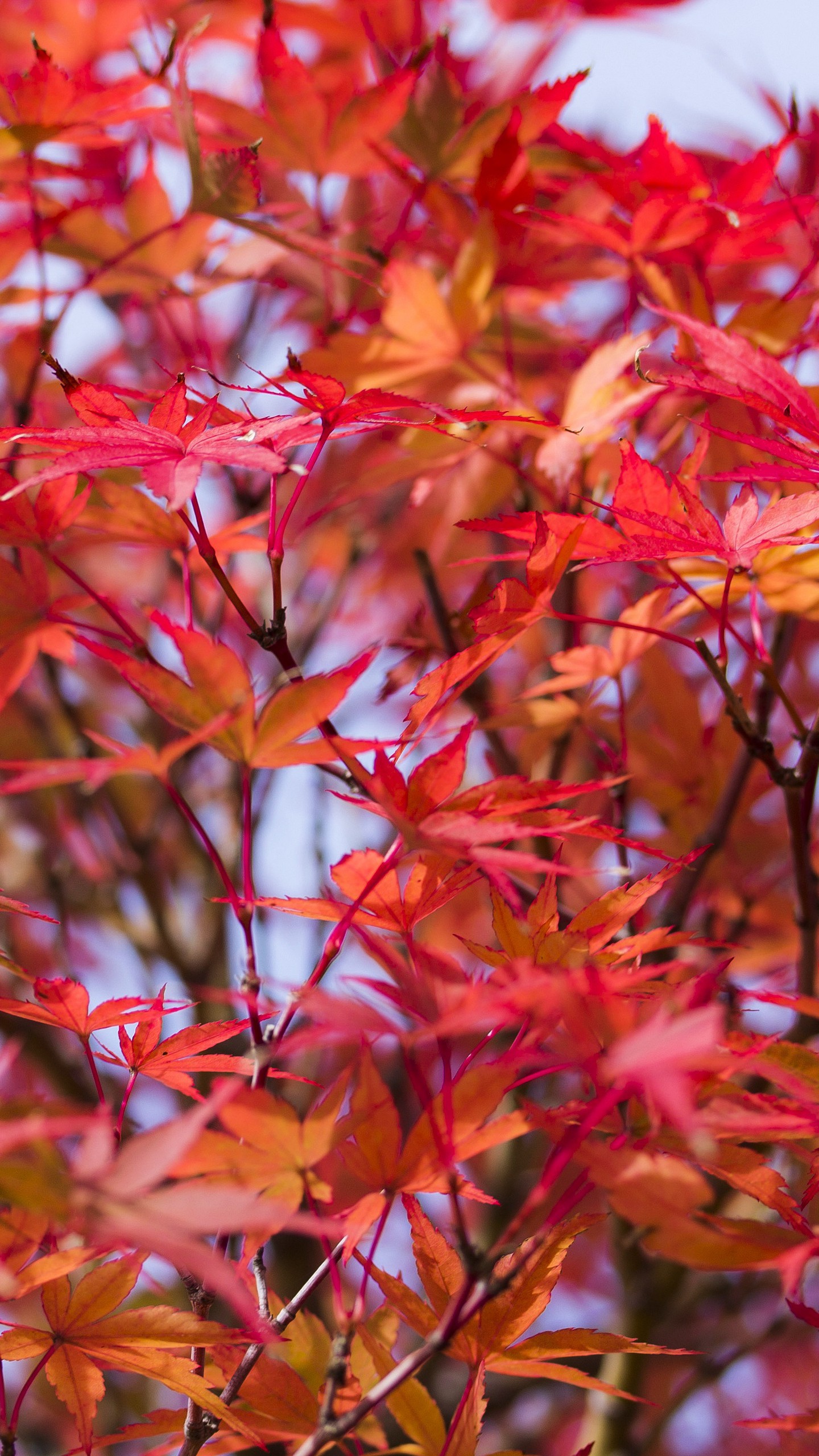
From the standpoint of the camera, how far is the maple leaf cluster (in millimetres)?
390

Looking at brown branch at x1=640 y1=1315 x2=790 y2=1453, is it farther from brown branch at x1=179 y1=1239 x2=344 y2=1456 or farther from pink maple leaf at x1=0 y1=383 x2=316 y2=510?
pink maple leaf at x1=0 y1=383 x2=316 y2=510

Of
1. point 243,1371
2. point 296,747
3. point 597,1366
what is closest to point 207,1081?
point 597,1366

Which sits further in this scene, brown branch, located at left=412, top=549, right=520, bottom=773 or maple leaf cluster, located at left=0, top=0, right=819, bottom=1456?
brown branch, located at left=412, top=549, right=520, bottom=773

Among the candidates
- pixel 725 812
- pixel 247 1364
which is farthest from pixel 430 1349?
pixel 725 812

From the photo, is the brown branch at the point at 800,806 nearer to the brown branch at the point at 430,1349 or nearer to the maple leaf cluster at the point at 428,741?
the maple leaf cluster at the point at 428,741

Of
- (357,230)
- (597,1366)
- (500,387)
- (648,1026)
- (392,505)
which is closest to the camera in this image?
(648,1026)

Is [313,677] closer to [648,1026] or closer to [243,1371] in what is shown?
[648,1026]

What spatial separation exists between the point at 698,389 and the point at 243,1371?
1.57ft

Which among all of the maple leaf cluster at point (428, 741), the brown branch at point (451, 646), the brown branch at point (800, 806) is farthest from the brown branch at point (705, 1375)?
the brown branch at point (451, 646)

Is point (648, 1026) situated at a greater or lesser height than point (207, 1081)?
Result: greater

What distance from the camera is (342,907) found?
0.44 m

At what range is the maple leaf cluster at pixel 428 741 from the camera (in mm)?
390

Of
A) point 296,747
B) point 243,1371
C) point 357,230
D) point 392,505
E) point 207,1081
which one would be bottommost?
point 207,1081

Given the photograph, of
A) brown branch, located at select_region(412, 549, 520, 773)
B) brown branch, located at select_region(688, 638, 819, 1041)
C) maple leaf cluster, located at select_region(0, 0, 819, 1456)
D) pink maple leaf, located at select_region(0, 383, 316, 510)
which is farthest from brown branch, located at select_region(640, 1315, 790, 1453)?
pink maple leaf, located at select_region(0, 383, 316, 510)
